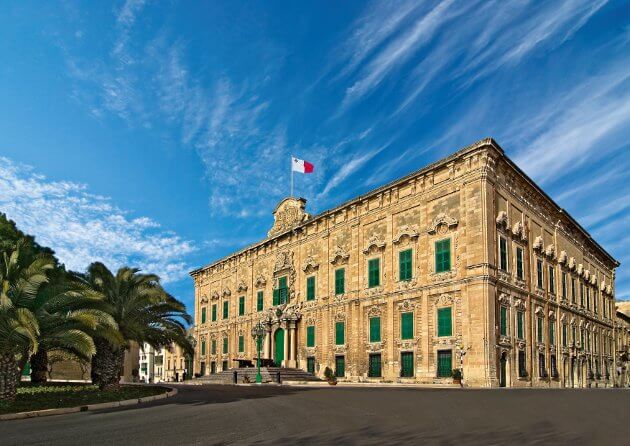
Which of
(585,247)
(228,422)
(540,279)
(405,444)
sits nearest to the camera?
(405,444)

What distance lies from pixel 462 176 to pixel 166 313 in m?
16.9

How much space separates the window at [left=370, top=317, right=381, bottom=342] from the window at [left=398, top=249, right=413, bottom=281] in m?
3.31

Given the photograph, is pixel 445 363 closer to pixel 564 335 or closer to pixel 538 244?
pixel 538 244

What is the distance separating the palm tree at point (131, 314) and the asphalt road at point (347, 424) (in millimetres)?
7723

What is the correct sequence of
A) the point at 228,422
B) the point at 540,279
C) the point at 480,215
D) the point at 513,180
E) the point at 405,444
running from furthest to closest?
the point at 540,279 < the point at 513,180 < the point at 480,215 < the point at 228,422 < the point at 405,444

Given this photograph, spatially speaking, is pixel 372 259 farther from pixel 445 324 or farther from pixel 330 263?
pixel 445 324

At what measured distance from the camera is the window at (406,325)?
31494 mm

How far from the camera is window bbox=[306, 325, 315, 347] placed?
39656mm

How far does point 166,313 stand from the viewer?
24797 mm

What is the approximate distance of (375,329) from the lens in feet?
112

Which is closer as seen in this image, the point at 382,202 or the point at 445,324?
the point at 445,324

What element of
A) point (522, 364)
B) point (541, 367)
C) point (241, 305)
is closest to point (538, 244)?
point (541, 367)

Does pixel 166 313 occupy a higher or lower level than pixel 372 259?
lower

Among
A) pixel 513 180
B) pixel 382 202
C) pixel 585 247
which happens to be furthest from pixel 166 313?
pixel 585 247
